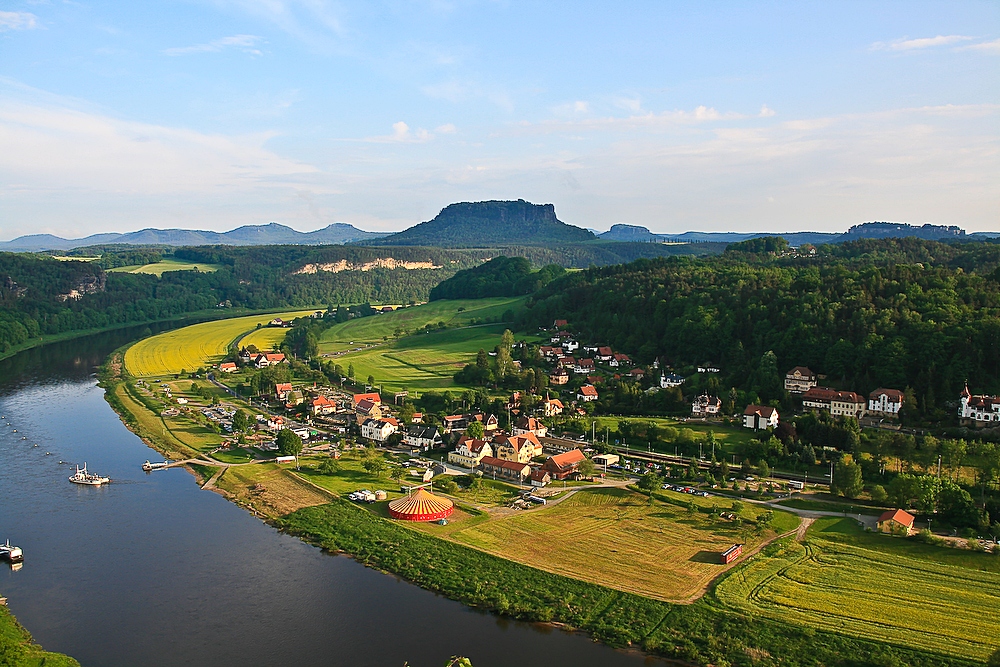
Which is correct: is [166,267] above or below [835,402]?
above

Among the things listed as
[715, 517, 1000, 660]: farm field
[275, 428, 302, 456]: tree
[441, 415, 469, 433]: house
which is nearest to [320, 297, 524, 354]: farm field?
[441, 415, 469, 433]: house

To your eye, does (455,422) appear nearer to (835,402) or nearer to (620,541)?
(620,541)

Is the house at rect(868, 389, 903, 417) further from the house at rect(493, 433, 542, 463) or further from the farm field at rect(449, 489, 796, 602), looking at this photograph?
the house at rect(493, 433, 542, 463)

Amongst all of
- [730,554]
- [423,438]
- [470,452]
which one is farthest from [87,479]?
[730,554]

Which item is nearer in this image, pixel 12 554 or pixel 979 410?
pixel 12 554

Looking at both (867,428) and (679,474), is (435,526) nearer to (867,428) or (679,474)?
(679,474)

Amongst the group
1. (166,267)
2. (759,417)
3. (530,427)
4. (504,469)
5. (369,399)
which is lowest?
(504,469)

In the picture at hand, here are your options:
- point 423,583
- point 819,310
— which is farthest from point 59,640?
point 819,310
